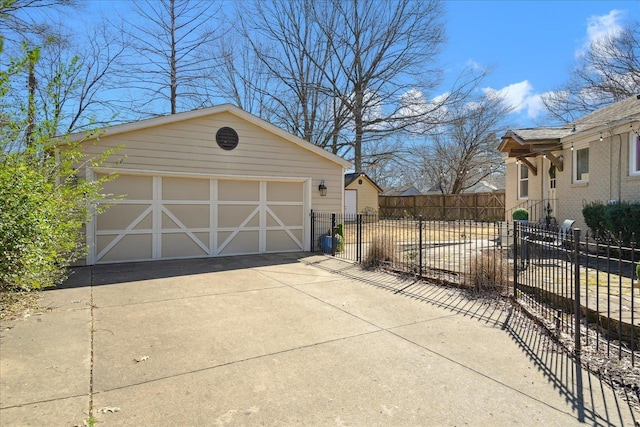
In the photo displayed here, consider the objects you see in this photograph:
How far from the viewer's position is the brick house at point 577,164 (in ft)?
26.5

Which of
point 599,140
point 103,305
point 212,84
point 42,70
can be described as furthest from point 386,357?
point 212,84

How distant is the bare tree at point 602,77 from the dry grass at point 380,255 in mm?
21146

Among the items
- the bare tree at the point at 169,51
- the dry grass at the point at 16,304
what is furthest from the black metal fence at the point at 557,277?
the bare tree at the point at 169,51

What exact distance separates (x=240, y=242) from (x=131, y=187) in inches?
120

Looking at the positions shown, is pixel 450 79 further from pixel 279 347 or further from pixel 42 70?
pixel 279 347

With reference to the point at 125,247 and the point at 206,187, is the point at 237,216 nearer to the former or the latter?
the point at 206,187

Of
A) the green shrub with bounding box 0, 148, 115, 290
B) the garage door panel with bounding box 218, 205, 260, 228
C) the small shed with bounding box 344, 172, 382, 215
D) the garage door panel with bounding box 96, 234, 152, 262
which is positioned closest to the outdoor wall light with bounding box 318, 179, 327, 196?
the garage door panel with bounding box 218, 205, 260, 228

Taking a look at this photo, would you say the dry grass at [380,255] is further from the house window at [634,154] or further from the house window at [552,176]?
the house window at [552,176]

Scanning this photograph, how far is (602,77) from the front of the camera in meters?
21.8

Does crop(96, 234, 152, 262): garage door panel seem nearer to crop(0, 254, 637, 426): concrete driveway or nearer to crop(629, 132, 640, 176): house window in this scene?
crop(0, 254, 637, 426): concrete driveway

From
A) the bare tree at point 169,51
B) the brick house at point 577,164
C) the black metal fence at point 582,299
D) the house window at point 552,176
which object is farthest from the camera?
the bare tree at point 169,51

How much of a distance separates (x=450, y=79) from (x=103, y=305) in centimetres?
2089

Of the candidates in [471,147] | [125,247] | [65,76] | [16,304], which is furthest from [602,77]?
[16,304]

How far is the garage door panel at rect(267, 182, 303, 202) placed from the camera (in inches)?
404
